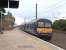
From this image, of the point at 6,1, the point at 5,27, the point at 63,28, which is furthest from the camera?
the point at 5,27

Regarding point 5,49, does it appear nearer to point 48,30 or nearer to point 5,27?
point 48,30

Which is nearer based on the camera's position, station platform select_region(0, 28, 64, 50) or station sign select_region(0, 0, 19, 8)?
station sign select_region(0, 0, 19, 8)

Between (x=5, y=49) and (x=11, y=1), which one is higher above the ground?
(x=11, y=1)

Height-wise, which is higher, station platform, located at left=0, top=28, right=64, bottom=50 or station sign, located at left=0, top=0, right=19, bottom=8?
station sign, located at left=0, top=0, right=19, bottom=8

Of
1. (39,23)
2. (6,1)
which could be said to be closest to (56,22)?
(39,23)

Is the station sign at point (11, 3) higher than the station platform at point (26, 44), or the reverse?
the station sign at point (11, 3)

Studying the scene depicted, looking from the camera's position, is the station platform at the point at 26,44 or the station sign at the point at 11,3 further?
the station platform at the point at 26,44

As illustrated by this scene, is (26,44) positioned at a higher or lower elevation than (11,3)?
lower

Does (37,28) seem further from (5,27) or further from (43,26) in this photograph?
(5,27)

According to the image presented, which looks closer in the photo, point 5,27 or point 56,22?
point 56,22

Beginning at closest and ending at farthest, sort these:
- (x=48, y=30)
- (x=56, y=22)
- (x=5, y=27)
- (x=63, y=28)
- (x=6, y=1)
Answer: (x=6, y=1), (x=48, y=30), (x=63, y=28), (x=56, y=22), (x=5, y=27)

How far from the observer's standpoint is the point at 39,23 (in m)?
34.4

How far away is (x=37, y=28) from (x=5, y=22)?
203 feet

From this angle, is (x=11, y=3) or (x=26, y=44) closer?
(x=11, y=3)
